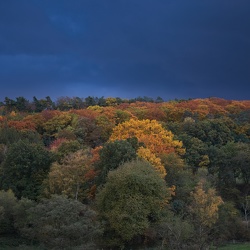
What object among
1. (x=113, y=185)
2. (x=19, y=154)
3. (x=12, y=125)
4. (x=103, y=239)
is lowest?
(x=103, y=239)

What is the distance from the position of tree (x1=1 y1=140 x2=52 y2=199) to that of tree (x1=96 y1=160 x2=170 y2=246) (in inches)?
441

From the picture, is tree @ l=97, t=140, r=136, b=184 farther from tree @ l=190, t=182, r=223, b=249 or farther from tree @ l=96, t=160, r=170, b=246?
tree @ l=190, t=182, r=223, b=249

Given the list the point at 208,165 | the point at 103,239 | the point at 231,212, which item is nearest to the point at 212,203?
the point at 231,212

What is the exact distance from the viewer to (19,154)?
41.3 m

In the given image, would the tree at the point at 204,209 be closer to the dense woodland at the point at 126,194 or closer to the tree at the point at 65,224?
the dense woodland at the point at 126,194

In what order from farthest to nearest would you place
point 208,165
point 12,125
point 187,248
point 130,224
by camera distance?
1. point 12,125
2. point 208,165
3. point 130,224
4. point 187,248

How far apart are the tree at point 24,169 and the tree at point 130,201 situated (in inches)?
441

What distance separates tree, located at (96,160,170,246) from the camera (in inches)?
1224

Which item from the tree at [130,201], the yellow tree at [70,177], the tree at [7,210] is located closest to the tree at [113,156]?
the yellow tree at [70,177]

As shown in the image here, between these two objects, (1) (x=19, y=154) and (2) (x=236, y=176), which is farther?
(2) (x=236, y=176)

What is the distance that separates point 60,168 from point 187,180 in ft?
44.7

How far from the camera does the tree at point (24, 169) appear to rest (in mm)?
40719

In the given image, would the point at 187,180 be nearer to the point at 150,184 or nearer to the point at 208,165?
the point at 150,184

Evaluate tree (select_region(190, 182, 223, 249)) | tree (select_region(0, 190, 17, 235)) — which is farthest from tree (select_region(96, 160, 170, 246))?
tree (select_region(0, 190, 17, 235))
